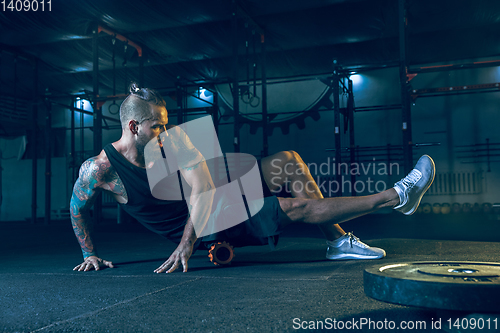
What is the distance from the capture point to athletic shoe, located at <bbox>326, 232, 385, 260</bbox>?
6.84ft

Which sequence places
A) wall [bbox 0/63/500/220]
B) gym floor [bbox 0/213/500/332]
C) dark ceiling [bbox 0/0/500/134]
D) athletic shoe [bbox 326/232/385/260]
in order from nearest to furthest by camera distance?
gym floor [bbox 0/213/500/332] → athletic shoe [bbox 326/232/385/260] → dark ceiling [bbox 0/0/500/134] → wall [bbox 0/63/500/220]

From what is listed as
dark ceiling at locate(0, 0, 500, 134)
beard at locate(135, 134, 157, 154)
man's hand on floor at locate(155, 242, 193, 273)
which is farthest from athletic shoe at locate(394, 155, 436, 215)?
dark ceiling at locate(0, 0, 500, 134)

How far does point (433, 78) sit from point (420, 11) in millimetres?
2115

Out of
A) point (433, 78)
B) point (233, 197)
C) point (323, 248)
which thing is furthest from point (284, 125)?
point (233, 197)

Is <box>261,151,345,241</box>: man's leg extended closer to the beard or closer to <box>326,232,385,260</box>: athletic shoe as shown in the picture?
<box>326,232,385,260</box>: athletic shoe

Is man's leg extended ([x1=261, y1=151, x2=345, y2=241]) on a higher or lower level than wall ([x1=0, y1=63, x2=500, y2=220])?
lower

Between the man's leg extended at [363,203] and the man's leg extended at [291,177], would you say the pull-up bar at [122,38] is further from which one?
the man's leg extended at [363,203]

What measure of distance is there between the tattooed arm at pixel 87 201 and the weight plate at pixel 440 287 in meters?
1.41

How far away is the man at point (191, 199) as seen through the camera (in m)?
1.77

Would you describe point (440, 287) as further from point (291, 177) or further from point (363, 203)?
point (291, 177)

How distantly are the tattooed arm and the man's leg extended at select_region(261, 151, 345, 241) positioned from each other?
814 millimetres

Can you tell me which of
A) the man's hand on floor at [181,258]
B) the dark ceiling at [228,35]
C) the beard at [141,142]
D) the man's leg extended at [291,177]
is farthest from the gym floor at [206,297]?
the dark ceiling at [228,35]

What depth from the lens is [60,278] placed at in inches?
69.9

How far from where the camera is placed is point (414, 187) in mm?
1725
